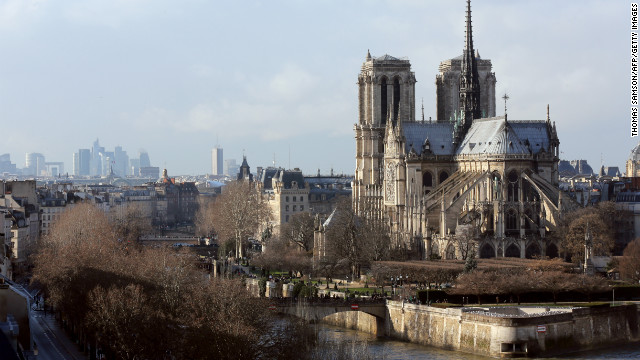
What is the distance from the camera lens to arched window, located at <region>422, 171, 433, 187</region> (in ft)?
468

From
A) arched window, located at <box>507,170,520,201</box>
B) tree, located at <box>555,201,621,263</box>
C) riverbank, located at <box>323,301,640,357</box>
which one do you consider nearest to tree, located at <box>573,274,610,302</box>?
riverbank, located at <box>323,301,640,357</box>

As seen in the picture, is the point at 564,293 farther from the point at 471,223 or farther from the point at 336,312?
the point at 471,223

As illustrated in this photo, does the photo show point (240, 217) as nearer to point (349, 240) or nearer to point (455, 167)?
point (455, 167)

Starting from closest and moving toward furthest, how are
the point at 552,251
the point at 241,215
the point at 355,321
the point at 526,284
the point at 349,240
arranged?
the point at 526,284 < the point at 355,321 < the point at 552,251 < the point at 349,240 < the point at 241,215

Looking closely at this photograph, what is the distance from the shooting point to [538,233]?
407 ft

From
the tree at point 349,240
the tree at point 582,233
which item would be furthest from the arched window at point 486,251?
the tree at point 349,240

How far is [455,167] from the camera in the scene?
466 ft

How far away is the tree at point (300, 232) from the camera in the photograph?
152 m

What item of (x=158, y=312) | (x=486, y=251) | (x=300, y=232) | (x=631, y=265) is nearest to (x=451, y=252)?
(x=486, y=251)

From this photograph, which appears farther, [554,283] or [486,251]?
[486,251]

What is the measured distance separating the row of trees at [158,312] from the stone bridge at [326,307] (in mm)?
5937

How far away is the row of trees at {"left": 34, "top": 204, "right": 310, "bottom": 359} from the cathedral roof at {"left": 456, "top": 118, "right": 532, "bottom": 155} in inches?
1437

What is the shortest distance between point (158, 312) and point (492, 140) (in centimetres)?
5974

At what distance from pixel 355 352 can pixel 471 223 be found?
47786mm
